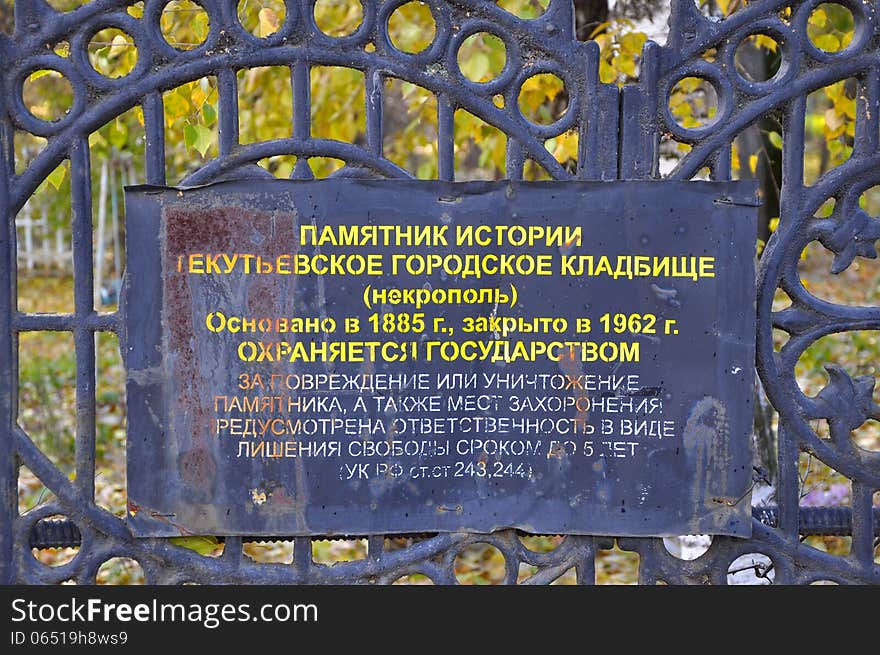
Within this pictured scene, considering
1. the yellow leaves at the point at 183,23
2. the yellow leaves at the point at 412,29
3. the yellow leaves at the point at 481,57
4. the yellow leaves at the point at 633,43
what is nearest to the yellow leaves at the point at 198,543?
the yellow leaves at the point at 183,23

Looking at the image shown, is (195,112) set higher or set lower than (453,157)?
higher

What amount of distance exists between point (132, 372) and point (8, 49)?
105 cm

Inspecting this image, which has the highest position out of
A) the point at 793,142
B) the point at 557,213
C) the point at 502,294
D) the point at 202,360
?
the point at 793,142

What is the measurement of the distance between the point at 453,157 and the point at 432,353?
60 cm

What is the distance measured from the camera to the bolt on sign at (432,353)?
2928 mm

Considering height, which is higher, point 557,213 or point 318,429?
point 557,213

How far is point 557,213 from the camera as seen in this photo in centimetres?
294

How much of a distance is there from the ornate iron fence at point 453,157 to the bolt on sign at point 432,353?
11 cm

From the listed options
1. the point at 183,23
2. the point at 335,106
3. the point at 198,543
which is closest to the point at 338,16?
the point at 335,106

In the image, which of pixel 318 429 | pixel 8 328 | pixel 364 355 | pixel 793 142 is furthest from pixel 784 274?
pixel 8 328

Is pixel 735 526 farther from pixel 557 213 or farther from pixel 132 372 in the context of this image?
pixel 132 372

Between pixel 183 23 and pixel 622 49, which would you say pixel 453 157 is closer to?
pixel 622 49

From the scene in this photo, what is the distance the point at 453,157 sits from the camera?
2.95 metres

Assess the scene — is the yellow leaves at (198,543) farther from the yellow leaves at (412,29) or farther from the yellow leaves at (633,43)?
the yellow leaves at (633,43)
